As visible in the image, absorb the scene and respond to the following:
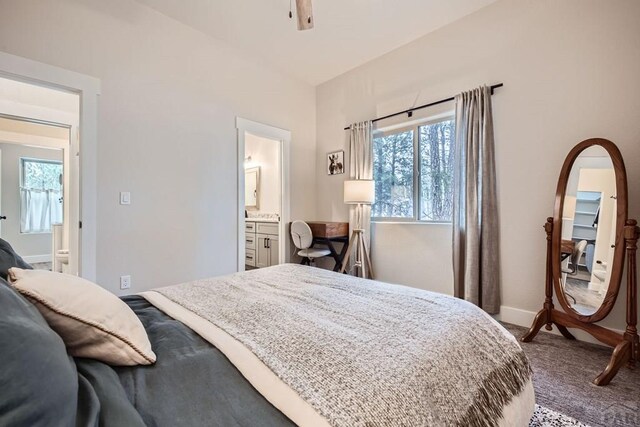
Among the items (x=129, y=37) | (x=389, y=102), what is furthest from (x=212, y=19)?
(x=389, y=102)

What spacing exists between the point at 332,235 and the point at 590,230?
2516 millimetres

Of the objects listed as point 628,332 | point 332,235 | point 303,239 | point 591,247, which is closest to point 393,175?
point 332,235

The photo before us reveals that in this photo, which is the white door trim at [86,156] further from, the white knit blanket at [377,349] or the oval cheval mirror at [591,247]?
the oval cheval mirror at [591,247]

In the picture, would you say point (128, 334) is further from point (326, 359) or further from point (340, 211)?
point (340, 211)

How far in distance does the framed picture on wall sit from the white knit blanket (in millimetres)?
2846

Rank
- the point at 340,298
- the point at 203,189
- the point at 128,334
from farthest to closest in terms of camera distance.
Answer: the point at 203,189, the point at 340,298, the point at 128,334

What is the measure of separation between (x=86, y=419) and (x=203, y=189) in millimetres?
2918

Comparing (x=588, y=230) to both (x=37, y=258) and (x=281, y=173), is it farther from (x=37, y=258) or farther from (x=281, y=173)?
(x=37, y=258)

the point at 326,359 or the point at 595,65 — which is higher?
the point at 595,65

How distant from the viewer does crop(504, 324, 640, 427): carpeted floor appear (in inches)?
57.5

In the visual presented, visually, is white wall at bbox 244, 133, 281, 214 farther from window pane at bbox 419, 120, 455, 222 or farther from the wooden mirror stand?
the wooden mirror stand

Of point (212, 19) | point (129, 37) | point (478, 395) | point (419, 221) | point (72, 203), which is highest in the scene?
point (212, 19)

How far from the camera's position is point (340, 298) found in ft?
4.52

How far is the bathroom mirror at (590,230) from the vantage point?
1975mm
